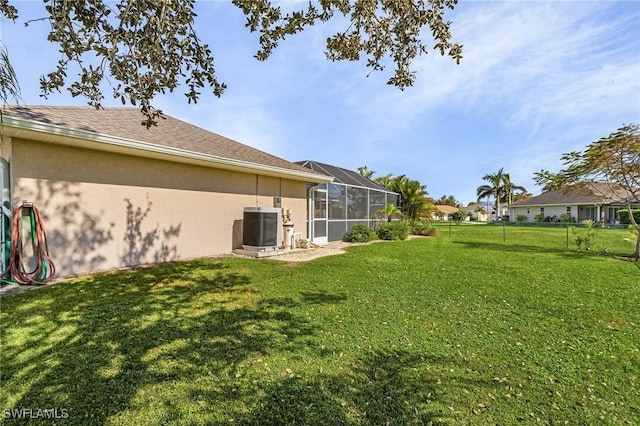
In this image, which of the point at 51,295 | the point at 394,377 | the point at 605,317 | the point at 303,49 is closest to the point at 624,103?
the point at 605,317

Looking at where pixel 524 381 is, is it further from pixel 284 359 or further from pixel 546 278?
pixel 546 278

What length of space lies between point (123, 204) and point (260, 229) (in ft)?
12.3

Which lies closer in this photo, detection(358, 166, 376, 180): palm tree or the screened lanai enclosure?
the screened lanai enclosure

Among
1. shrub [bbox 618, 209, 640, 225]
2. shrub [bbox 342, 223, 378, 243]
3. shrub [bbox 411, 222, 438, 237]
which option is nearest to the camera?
shrub [bbox 342, 223, 378, 243]

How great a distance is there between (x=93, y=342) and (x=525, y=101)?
14.4 metres

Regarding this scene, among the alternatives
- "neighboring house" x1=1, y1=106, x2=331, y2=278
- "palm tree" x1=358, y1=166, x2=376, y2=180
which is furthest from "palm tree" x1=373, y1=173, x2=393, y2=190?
"neighboring house" x1=1, y1=106, x2=331, y2=278

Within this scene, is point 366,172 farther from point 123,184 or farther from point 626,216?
point 626,216

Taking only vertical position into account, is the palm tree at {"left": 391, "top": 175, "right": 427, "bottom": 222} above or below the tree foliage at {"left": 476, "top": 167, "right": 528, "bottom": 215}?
below

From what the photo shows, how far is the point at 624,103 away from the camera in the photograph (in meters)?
11.0

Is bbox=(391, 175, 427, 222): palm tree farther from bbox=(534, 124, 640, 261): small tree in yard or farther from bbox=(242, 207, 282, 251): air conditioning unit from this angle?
bbox=(242, 207, 282, 251): air conditioning unit

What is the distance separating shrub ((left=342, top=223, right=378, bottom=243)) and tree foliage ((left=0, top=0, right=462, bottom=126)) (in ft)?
34.4

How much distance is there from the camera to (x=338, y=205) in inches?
591

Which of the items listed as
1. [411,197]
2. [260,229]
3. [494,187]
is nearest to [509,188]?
[494,187]

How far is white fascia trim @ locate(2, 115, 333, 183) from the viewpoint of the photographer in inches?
212
